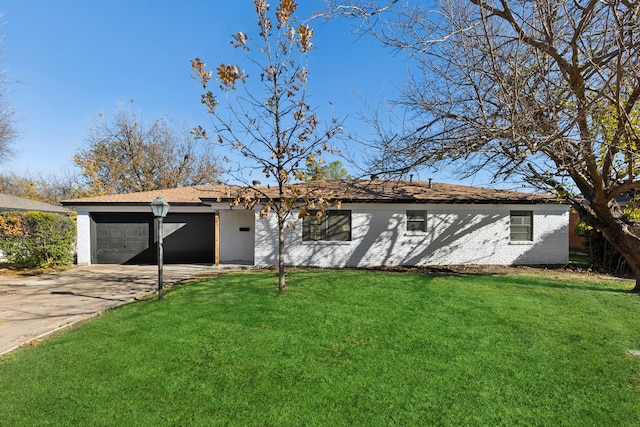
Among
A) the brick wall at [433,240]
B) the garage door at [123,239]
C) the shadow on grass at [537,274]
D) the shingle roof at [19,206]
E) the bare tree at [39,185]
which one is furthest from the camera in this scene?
the bare tree at [39,185]

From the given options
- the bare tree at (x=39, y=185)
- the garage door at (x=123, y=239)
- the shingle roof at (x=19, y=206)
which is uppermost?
the bare tree at (x=39, y=185)

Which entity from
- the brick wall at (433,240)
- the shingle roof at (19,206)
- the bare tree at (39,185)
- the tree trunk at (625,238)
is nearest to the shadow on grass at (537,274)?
the brick wall at (433,240)

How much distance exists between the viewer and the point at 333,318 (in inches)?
234

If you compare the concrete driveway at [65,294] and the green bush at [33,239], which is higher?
the green bush at [33,239]

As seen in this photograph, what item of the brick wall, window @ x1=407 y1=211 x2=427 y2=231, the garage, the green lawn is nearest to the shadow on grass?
the brick wall

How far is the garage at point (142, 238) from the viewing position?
1377 centimetres

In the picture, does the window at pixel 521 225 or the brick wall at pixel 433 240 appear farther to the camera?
the window at pixel 521 225

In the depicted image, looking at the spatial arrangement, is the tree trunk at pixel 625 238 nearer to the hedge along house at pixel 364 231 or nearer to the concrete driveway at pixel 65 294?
the hedge along house at pixel 364 231

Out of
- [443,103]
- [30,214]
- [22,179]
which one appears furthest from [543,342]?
[22,179]

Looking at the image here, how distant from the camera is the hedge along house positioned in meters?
13.0

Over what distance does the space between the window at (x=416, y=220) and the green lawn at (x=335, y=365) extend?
6.46 meters

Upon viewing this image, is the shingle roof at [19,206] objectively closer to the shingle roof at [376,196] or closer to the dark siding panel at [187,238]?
the shingle roof at [376,196]

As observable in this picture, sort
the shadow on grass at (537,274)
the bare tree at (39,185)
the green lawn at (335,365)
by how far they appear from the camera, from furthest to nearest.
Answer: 1. the bare tree at (39,185)
2. the shadow on grass at (537,274)
3. the green lawn at (335,365)

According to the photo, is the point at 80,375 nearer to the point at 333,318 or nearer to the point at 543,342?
the point at 333,318
